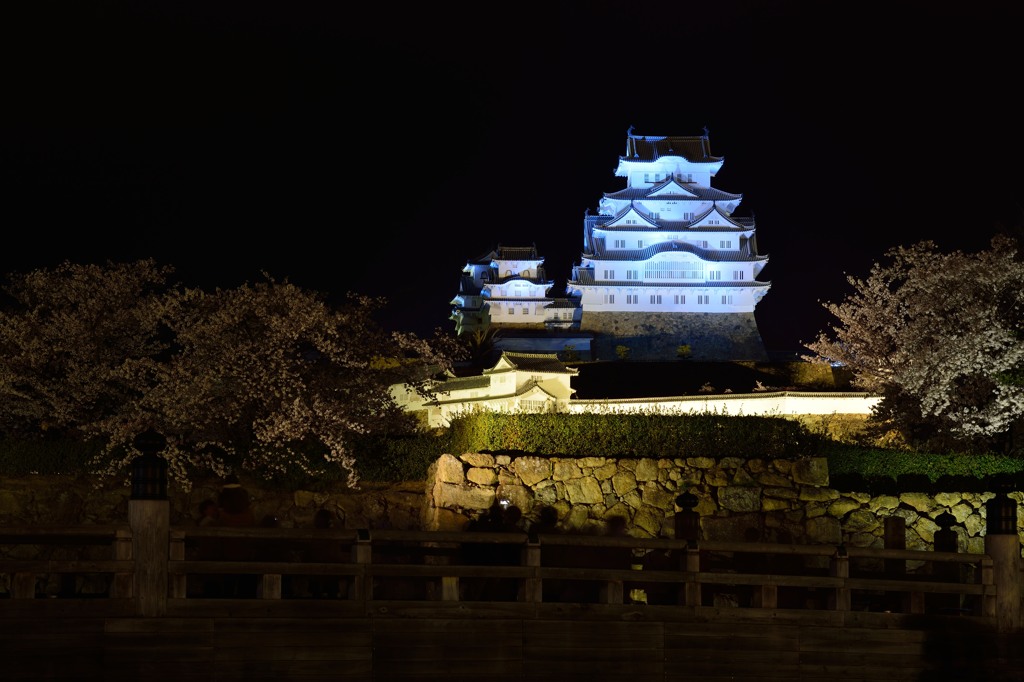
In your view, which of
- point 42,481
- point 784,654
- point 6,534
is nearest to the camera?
point 6,534

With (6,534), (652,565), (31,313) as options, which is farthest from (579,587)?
(31,313)

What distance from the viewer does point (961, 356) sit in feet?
89.0

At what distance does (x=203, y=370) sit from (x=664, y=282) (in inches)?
1813

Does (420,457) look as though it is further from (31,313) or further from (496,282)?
(496,282)

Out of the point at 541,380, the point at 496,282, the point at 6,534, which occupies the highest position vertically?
the point at 496,282

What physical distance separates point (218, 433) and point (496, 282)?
1878 inches

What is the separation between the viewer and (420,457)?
25.4 metres

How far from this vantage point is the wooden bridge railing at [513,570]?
1206 cm

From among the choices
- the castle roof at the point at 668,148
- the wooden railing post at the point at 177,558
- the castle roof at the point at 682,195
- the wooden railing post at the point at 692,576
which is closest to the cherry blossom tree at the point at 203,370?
the wooden railing post at the point at 177,558

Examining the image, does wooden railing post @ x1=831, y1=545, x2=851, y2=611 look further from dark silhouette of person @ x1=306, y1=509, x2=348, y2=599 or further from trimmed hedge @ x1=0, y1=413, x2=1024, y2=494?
trimmed hedge @ x1=0, y1=413, x2=1024, y2=494

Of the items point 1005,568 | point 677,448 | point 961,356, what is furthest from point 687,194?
point 1005,568

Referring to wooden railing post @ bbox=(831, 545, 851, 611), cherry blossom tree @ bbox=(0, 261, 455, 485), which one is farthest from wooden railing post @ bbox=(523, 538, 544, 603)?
cherry blossom tree @ bbox=(0, 261, 455, 485)

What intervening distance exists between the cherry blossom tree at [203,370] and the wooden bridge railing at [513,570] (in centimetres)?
739

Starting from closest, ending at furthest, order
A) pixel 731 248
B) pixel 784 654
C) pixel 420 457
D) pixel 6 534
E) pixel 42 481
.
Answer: pixel 6 534 < pixel 784 654 < pixel 42 481 < pixel 420 457 < pixel 731 248
